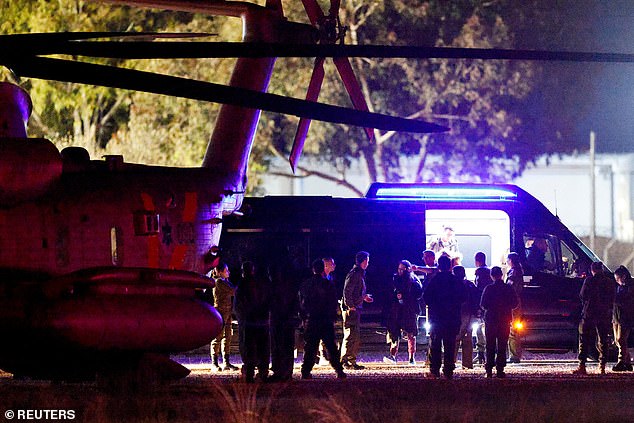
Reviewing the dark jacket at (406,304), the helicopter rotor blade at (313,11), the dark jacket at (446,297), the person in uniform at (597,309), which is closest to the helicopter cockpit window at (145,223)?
the helicopter rotor blade at (313,11)

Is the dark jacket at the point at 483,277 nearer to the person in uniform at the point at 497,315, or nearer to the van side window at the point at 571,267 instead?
the person in uniform at the point at 497,315

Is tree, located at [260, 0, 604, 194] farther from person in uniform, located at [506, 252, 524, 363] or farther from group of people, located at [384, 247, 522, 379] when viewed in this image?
group of people, located at [384, 247, 522, 379]

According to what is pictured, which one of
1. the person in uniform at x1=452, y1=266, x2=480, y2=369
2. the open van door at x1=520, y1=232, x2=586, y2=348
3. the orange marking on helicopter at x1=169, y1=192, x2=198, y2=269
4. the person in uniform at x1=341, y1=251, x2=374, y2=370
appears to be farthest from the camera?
the open van door at x1=520, y1=232, x2=586, y2=348

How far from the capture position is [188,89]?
11.6 meters

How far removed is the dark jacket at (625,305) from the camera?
20.4 meters

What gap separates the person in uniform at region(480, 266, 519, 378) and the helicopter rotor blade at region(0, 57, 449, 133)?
7.36 meters

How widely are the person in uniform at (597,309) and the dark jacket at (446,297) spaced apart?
93.0 inches

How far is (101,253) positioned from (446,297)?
19.3 feet

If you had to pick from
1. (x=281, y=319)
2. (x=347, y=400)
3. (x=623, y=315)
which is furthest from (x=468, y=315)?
Result: (x=347, y=400)

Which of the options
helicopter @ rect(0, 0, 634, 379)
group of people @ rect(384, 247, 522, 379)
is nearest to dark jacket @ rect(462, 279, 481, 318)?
group of people @ rect(384, 247, 522, 379)

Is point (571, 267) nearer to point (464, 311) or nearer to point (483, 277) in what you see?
point (483, 277)

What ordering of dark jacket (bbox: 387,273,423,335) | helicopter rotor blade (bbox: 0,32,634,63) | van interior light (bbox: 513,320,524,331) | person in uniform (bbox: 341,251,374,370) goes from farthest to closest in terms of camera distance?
van interior light (bbox: 513,320,524,331)
dark jacket (bbox: 387,273,423,335)
person in uniform (bbox: 341,251,374,370)
helicopter rotor blade (bbox: 0,32,634,63)

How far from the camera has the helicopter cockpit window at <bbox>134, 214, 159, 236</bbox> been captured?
1470 cm

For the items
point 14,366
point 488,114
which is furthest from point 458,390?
point 488,114
